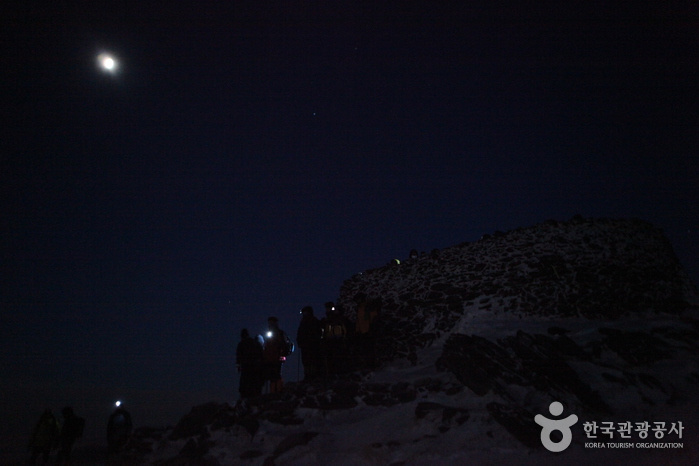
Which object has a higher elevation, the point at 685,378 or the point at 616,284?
the point at 616,284

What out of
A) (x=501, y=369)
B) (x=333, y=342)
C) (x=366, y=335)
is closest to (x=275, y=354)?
(x=333, y=342)

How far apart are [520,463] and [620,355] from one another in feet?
16.4

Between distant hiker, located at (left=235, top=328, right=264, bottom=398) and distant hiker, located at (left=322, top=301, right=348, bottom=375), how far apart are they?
1724mm

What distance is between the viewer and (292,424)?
294 inches

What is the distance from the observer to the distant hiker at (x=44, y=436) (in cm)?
1012

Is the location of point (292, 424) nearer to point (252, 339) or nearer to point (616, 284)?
point (252, 339)

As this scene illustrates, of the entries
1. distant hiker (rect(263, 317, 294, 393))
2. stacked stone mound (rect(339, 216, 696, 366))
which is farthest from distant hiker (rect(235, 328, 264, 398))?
stacked stone mound (rect(339, 216, 696, 366))

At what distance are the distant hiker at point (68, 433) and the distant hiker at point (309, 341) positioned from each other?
5990mm

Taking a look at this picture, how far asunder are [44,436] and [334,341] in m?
8.03

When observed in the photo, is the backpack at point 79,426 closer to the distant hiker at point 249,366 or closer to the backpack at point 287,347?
the distant hiker at point 249,366

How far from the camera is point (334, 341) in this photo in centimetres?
1027

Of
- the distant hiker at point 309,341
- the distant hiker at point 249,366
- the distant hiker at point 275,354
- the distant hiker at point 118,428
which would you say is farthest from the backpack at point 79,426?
the distant hiker at point 309,341

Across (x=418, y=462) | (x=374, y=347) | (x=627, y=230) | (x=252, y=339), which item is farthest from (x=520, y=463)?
(x=627, y=230)

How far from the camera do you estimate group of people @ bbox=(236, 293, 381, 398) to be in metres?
9.56
